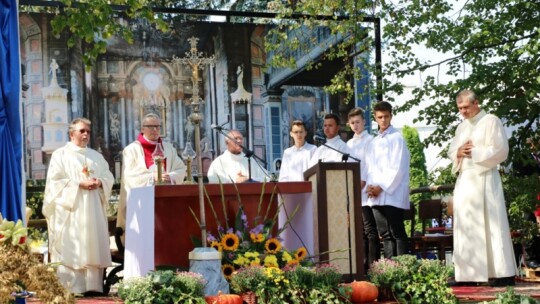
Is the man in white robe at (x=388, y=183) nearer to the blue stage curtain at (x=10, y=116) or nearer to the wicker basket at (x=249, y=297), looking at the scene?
the wicker basket at (x=249, y=297)

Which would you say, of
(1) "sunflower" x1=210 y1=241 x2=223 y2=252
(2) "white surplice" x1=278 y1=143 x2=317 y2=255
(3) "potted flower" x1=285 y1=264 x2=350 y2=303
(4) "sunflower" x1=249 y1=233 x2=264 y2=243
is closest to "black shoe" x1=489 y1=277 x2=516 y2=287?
(2) "white surplice" x1=278 y1=143 x2=317 y2=255

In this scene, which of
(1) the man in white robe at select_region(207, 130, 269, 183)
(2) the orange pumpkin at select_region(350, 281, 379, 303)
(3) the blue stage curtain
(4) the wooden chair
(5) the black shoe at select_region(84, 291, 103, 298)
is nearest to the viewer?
(3) the blue stage curtain

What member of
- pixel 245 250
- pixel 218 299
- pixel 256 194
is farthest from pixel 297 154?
pixel 218 299

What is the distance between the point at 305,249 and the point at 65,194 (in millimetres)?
3754

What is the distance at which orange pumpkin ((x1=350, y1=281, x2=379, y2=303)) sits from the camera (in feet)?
27.4

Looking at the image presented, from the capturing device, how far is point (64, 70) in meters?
13.6

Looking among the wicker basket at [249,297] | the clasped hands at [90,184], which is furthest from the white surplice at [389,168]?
the clasped hands at [90,184]

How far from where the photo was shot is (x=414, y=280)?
866 centimetres

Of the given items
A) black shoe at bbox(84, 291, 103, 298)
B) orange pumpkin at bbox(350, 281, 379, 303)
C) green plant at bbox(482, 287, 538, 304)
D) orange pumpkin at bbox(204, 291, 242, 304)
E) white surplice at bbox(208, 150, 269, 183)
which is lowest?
black shoe at bbox(84, 291, 103, 298)

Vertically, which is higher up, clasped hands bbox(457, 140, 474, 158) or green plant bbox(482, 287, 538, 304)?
clasped hands bbox(457, 140, 474, 158)

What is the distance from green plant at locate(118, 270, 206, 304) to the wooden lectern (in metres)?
1.62

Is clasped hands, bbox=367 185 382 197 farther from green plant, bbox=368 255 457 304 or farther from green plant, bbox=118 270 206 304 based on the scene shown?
green plant, bbox=118 270 206 304

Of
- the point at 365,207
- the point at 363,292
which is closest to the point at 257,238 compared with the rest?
the point at 363,292

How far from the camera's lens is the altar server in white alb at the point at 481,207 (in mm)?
10508
